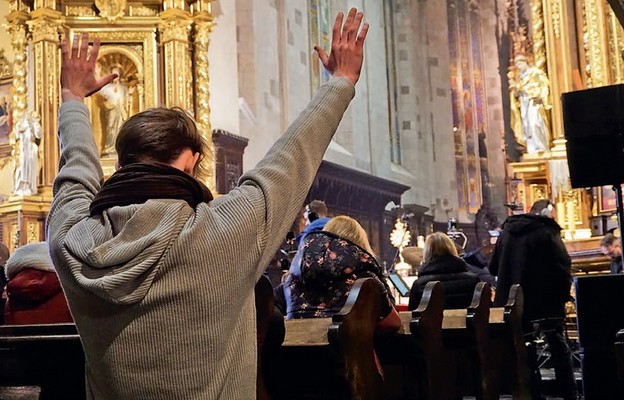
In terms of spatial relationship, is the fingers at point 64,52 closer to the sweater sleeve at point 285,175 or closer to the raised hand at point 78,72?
the raised hand at point 78,72

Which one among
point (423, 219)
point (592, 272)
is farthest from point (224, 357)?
point (423, 219)

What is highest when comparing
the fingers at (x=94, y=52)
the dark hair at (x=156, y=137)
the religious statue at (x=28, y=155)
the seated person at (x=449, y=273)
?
the religious statue at (x=28, y=155)

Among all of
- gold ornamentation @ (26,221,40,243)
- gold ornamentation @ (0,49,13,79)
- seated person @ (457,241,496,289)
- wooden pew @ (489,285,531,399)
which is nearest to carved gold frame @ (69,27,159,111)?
gold ornamentation @ (0,49,13,79)

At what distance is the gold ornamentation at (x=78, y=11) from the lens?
1262cm

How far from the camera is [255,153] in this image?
14.9m

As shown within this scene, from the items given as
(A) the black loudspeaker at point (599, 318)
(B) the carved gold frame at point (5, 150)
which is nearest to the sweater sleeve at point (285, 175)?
(A) the black loudspeaker at point (599, 318)

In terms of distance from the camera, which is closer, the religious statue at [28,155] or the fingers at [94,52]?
the fingers at [94,52]

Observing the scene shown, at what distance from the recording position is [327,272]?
13.6 ft

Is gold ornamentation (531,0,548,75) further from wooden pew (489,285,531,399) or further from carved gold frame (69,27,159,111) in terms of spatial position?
wooden pew (489,285,531,399)

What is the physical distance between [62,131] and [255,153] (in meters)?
12.5

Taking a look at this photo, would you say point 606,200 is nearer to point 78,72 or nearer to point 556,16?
point 556,16

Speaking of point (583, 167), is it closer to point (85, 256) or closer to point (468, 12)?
point (85, 256)

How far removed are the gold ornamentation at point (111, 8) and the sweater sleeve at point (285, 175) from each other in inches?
432

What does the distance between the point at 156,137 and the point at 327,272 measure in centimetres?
210
